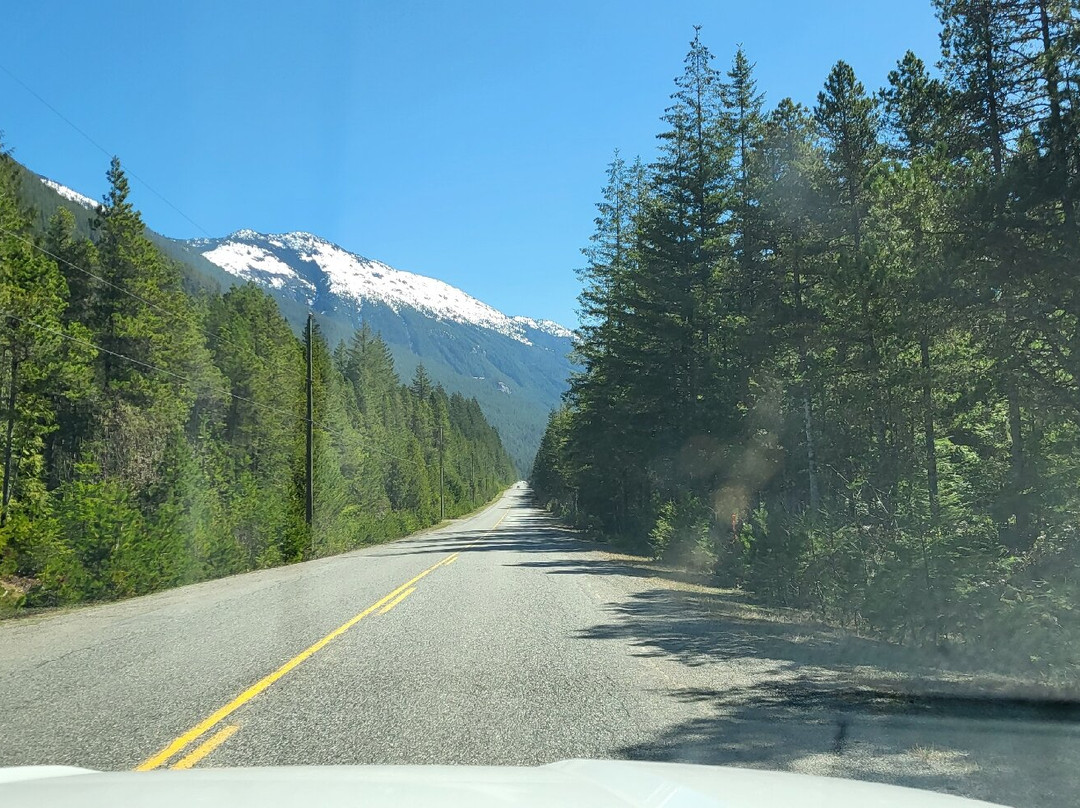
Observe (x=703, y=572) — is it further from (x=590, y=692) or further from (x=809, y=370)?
(x=590, y=692)

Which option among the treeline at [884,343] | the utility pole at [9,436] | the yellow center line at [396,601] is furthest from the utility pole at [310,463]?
the yellow center line at [396,601]

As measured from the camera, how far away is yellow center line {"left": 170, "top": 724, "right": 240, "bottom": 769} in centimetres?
475

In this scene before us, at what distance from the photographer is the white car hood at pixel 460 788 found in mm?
2982

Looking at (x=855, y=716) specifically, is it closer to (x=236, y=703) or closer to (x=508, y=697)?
(x=508, y=697)

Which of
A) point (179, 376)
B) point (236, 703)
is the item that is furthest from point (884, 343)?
point (179, 376)

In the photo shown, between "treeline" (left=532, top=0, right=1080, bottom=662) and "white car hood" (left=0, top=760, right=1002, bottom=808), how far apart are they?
6.25m

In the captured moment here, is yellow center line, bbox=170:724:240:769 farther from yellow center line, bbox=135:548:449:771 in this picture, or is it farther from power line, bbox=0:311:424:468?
power line, bbox=0:311:424:468

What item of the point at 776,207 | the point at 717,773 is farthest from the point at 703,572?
the point at 717,773

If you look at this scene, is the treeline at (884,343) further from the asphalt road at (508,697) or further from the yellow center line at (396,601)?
the yellow center line at (396,601)

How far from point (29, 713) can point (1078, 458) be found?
46.5ft

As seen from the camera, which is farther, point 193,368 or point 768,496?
point 193,368

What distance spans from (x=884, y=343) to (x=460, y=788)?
47.8 ft

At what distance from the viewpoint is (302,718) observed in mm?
5879

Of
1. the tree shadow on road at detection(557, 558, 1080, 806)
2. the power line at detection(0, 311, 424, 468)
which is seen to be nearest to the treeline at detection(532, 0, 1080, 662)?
the tree shadow on road at detection(557, 558, 1080, 806)
